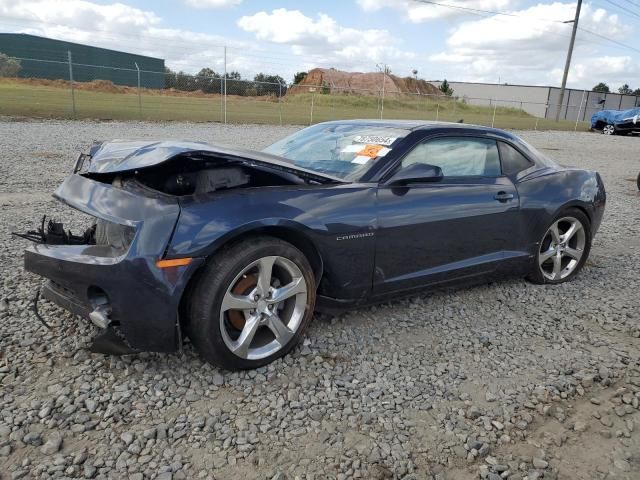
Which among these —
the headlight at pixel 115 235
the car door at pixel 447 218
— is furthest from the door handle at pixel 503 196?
the headlight at pixel 115 235

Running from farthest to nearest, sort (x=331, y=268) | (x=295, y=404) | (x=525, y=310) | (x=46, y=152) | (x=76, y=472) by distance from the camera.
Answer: (x=46, y=152) < (x=525, y=310) < (x=331, y=268) < (x=295, y=404) < (x=76, y=472)

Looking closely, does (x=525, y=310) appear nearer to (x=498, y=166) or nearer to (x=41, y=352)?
(x=498, y=166)

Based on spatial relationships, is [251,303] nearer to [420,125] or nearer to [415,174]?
[415,174]

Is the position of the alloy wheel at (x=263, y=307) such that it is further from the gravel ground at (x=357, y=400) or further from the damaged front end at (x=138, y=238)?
the damaged front end at (x=138, y=238)

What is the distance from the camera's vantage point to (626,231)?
22.4 feet

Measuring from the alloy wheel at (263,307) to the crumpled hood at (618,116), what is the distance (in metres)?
30.2

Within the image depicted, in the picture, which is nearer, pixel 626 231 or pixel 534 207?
pixel 534 207

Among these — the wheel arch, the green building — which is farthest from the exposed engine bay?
the green building

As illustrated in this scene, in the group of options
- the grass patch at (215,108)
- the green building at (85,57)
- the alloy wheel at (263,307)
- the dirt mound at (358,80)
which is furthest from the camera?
the dirt mound at (358,80)

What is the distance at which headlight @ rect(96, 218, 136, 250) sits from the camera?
2643 mm

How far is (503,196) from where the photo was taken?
158 inches

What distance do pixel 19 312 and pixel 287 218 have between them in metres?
1.95

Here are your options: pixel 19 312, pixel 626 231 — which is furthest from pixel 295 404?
pixel 626 231

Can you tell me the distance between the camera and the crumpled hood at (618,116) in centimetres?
2751
